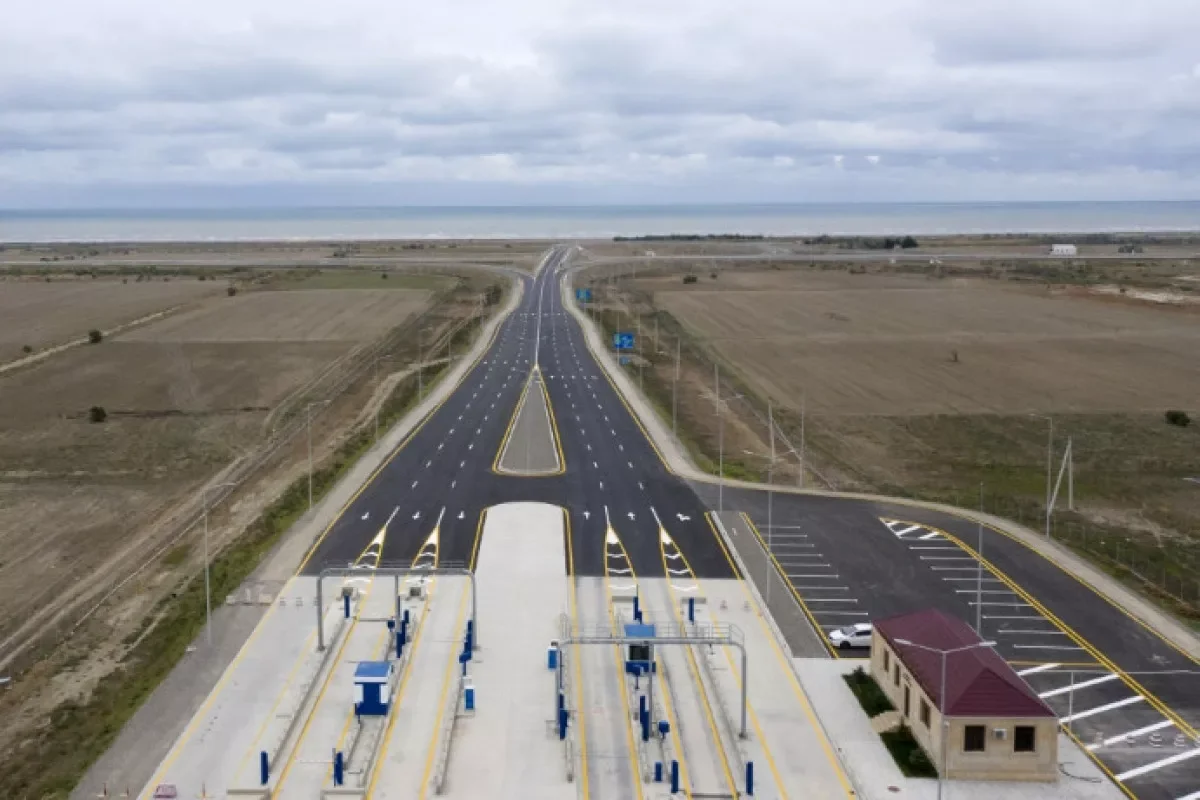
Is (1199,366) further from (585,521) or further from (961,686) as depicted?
(961,686)

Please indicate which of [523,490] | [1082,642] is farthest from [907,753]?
[523,490]

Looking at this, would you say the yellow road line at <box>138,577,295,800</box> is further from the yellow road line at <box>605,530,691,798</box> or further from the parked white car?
the parked white car

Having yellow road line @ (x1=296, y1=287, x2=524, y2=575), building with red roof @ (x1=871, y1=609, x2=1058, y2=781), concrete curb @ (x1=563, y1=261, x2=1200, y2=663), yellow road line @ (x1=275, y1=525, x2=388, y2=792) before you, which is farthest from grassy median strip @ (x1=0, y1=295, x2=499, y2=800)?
building with red roof @ (x1=871, y1=609, x2=1058, y2=781)

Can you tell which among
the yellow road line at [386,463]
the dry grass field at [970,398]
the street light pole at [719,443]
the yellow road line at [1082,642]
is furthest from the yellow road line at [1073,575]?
the yellow road line at [386,463]

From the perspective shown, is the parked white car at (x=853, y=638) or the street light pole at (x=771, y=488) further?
the street light pole at (x=771, y=488)

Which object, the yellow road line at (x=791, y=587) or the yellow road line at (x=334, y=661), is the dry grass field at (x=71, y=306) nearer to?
the yellow road line at (x=334, y=661)

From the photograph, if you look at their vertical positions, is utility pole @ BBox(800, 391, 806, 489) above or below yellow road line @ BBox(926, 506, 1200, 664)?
above
